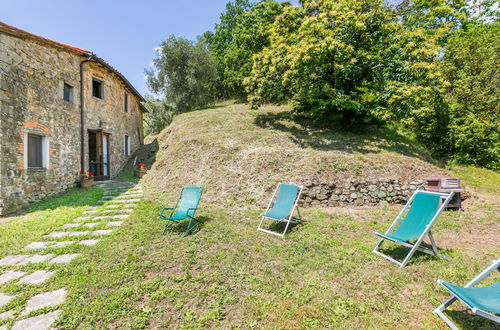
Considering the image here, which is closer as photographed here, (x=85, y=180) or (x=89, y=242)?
(x=89, y=242)

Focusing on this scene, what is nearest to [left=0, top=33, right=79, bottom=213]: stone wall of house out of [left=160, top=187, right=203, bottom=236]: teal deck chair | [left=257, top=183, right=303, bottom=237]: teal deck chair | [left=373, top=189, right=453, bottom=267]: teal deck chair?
[left=160, top=187, right=203, bottom=236]: teal deck chair

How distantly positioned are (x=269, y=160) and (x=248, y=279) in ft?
17.1

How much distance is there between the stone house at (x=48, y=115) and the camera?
6.31m

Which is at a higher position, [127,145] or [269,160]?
[127,145]

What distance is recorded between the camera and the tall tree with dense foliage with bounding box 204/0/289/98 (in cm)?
1597

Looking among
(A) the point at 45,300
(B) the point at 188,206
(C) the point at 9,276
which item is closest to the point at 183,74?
(B) the point at 188,206

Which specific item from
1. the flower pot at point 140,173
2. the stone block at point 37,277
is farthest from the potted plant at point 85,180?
the stone block at point 37,277

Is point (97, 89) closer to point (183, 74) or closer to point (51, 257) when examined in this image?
point (183, 74)

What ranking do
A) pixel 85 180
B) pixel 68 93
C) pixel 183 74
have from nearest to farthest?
pixel 68 93, pixel 85 180, pixel 183 74

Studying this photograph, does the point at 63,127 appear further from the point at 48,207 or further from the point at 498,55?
the point at 498,55

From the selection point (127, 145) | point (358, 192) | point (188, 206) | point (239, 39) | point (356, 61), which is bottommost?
point (188, 206)

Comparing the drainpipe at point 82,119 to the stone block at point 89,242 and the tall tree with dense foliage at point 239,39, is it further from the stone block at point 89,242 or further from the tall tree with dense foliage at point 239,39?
the tall tree with dense foliage at point 239,39

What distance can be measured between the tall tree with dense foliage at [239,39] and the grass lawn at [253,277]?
42.1 feet

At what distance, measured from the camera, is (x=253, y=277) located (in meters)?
2.91
